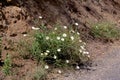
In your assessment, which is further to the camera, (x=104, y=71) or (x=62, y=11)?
(x=62, y=11)

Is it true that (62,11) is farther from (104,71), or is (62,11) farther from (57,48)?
(104,71)

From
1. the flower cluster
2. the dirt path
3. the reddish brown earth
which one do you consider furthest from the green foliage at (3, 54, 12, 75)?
the dirt path

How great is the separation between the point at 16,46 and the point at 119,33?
433cm

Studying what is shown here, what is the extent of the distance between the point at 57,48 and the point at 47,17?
188 cm

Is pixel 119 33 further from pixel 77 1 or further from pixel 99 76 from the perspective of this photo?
pixel 99 76

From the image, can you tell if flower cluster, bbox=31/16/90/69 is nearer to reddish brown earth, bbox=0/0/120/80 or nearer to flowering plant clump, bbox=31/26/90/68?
flowering plant clump, bbox=31/26/90/68

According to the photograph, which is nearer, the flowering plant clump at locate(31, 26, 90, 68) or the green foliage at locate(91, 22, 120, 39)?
the flowering plant clump at locate(31, 26, 90, 68)

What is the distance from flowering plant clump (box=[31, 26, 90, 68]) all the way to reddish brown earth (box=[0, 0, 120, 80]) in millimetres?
308

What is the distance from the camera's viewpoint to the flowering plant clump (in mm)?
8078

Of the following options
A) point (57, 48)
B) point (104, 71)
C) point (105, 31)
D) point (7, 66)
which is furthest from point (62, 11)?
point (7, 66)

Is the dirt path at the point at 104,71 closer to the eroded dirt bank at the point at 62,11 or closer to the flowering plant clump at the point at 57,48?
the flowering plant clump at the point at 57,48

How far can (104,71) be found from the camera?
8.43m

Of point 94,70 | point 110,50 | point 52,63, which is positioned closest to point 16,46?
point 52,63

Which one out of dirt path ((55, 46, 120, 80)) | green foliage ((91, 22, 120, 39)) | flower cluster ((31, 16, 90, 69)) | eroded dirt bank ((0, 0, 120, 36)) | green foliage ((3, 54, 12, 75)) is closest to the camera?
green foliage ((3, 54, 12, 75))
